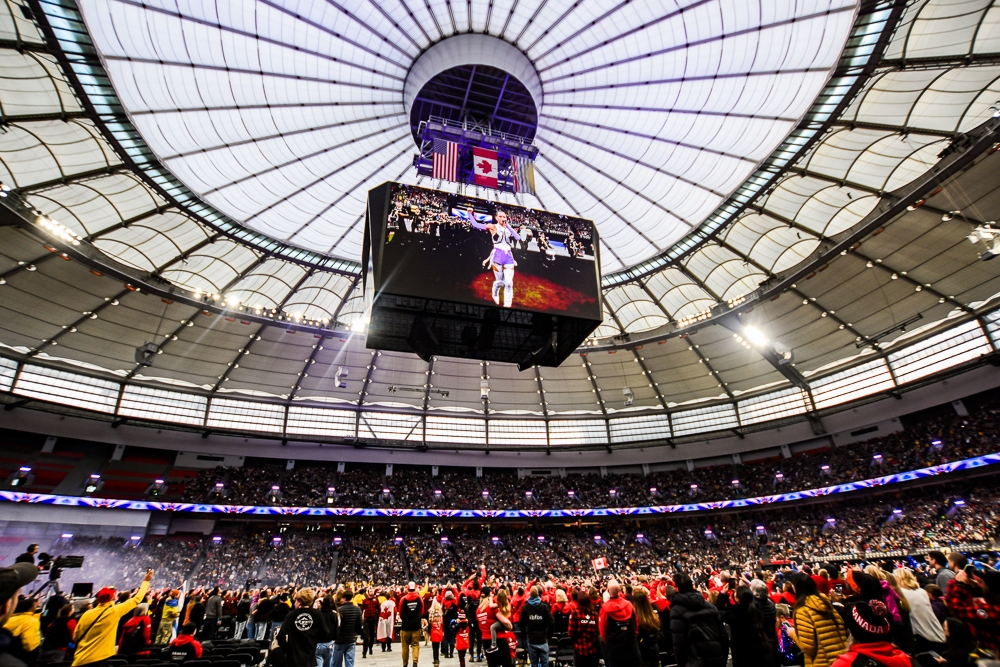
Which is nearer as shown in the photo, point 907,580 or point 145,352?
point 907,580

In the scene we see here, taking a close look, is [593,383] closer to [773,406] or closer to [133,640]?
[773,406]

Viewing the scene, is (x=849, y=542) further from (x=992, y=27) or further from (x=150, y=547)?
(x=150, y=547)

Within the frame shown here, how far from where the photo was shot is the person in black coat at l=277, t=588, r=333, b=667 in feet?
26.9

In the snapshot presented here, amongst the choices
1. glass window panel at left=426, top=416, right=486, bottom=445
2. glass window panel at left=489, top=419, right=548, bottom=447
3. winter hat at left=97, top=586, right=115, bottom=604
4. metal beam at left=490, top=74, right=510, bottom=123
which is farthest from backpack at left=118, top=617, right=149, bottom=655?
glass window panel at left=489, top=419, right=548, bottom=447

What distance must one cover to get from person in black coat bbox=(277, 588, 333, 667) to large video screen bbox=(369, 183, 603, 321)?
9.65 metres

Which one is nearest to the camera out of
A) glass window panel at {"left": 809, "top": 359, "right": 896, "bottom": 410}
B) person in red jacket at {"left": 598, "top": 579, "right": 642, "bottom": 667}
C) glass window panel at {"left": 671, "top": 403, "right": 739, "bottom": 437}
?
person in red jacket at {"left": 598, "top": 579, "right": 642, "bottom": 667}

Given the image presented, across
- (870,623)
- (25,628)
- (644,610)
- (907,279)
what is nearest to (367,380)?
(25,628)

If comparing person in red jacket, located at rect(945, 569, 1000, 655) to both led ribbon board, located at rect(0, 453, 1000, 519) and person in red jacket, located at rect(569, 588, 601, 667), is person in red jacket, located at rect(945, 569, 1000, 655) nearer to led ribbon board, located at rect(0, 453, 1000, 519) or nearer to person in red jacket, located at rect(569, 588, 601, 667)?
person in red jacket, located at rect(569, 588, 601, 667)

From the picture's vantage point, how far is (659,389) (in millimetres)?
44719

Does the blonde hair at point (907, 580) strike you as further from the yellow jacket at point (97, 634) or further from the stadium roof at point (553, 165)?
the stadium roof at point (553, 165)

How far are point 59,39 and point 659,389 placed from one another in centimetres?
4420

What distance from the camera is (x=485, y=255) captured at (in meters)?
17.1

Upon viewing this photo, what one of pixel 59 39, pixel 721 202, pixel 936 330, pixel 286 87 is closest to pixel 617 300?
pixel 721 202

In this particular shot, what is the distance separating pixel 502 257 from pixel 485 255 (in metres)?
0.64
